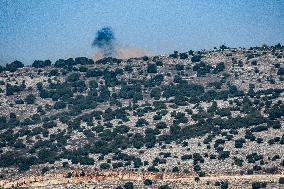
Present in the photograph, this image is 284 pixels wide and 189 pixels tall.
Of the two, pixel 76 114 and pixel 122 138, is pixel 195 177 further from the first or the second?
pixel 76 114

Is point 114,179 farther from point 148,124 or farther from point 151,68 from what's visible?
point 151,68

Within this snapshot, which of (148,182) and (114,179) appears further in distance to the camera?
(114,179)

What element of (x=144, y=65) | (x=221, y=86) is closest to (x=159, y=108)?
(x=221, y=86)

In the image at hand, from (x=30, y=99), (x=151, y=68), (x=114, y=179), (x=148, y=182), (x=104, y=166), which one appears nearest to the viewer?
(x=148, y=182)

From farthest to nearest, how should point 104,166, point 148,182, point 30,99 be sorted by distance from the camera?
point 30,99 < point 104,166 < point 148,182

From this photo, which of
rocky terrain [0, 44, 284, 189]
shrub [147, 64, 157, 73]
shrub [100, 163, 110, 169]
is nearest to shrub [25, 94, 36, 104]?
rocky terrain [0, 44, 284, 189]

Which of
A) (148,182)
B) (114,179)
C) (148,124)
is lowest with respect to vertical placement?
(148,182)

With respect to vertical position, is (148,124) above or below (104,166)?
above

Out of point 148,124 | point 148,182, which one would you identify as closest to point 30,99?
point 148,124
